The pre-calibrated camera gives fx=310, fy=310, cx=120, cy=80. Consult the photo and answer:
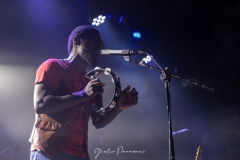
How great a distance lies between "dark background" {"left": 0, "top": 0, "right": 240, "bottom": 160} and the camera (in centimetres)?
807

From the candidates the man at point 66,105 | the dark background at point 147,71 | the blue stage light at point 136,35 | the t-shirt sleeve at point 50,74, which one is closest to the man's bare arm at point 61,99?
the man at point 66,105

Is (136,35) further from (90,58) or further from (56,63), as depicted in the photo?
(56,63)

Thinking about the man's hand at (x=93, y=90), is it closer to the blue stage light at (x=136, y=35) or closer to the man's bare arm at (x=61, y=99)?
the man's bare arm at (x=61, y=99)

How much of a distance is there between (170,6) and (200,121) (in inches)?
138

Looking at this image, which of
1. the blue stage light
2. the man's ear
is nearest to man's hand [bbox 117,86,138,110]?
the man's ear

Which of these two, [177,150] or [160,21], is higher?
[160,21]

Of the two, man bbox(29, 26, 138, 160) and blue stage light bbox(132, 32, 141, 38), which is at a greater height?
blue stage light bbox(132, 32, 141, 38)

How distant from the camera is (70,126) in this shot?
2705 mm

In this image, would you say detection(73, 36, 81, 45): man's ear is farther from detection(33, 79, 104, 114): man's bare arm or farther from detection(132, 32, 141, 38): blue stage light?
detection(132, 32, 141, 38): blue stage light

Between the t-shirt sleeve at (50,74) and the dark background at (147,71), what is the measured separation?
199 inches

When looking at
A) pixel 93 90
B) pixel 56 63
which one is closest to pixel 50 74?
pixel 56 63

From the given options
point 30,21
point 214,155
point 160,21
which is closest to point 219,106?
point 214,155

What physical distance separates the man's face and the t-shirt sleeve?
335mm

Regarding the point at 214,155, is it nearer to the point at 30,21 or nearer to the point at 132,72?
the point at 132,72
